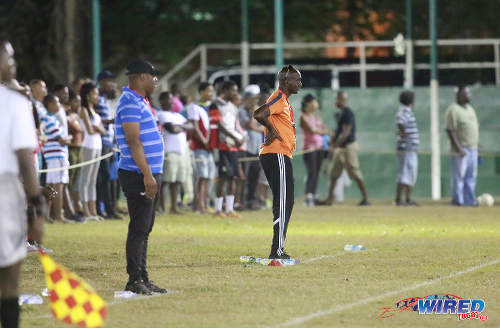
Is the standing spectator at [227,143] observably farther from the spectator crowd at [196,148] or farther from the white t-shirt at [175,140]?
the white t-shirt at [175,140]

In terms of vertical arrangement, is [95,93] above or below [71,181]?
above

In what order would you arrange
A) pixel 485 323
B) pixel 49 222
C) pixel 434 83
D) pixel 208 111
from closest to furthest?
1. pixel 485 323
2. pixel 49 222
3. pixel 208 111
4. pixel 434 83

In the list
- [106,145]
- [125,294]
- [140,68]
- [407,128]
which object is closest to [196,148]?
[106,145]

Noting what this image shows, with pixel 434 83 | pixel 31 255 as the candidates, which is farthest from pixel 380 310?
pixel 434 83

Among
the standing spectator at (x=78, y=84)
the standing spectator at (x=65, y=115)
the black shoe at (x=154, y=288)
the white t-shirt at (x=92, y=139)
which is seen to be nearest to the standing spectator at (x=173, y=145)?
the standing spectator at (x=78, y=84)

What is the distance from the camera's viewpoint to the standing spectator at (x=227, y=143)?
1986 centimetres

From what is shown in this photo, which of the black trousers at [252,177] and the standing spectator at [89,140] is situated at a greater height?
the standing spectator at [89,140]

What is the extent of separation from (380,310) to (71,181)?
1000cm

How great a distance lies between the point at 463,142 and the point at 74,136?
8169 millimetres

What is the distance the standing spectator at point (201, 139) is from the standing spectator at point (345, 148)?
12.0ft

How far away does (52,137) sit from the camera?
57.0ft

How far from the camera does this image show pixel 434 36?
1001 inches

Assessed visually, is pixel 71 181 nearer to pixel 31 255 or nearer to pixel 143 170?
pixel 31 255

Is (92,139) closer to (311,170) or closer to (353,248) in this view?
(311,170)
